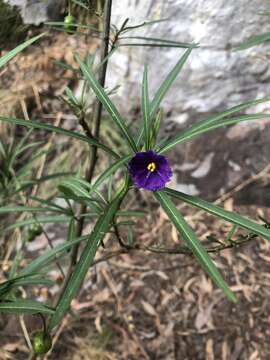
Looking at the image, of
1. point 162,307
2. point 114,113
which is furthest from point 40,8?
point 162,307

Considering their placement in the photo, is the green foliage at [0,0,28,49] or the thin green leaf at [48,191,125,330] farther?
the green foliage at [0,0,28,49]

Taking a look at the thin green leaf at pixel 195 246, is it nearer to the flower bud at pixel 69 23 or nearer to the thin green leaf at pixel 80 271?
the thin green leaf at pixel 80 271

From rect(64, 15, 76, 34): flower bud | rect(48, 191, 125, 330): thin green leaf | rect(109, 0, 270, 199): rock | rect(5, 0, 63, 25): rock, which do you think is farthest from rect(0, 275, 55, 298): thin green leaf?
rect(109, 0, 270, 199): rock

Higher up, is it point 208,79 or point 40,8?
point 208,79

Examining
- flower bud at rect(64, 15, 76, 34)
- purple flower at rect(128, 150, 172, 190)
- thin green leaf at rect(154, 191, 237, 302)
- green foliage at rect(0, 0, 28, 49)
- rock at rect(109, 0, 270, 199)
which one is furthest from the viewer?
rock at rect(109, 0, 270, 199)

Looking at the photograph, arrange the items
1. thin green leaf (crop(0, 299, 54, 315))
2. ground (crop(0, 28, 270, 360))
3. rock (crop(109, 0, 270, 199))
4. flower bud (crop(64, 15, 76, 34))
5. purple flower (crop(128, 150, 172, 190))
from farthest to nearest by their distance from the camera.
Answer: rock (crop(109, 0, 270, 199)) → ground (crop(0, 28, 270, 360)) → flower bud (crop(64, 15, 76, 34)) → thin green leaf (crop(0, 299, 54, 315)) → purple flower (crop(128, 150, 172, 190))

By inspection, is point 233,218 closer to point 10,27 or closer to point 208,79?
point 10,27

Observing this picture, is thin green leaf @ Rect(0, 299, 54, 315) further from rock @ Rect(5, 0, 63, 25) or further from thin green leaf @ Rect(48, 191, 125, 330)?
rock @ Rect(5, 0, 63, 25)
